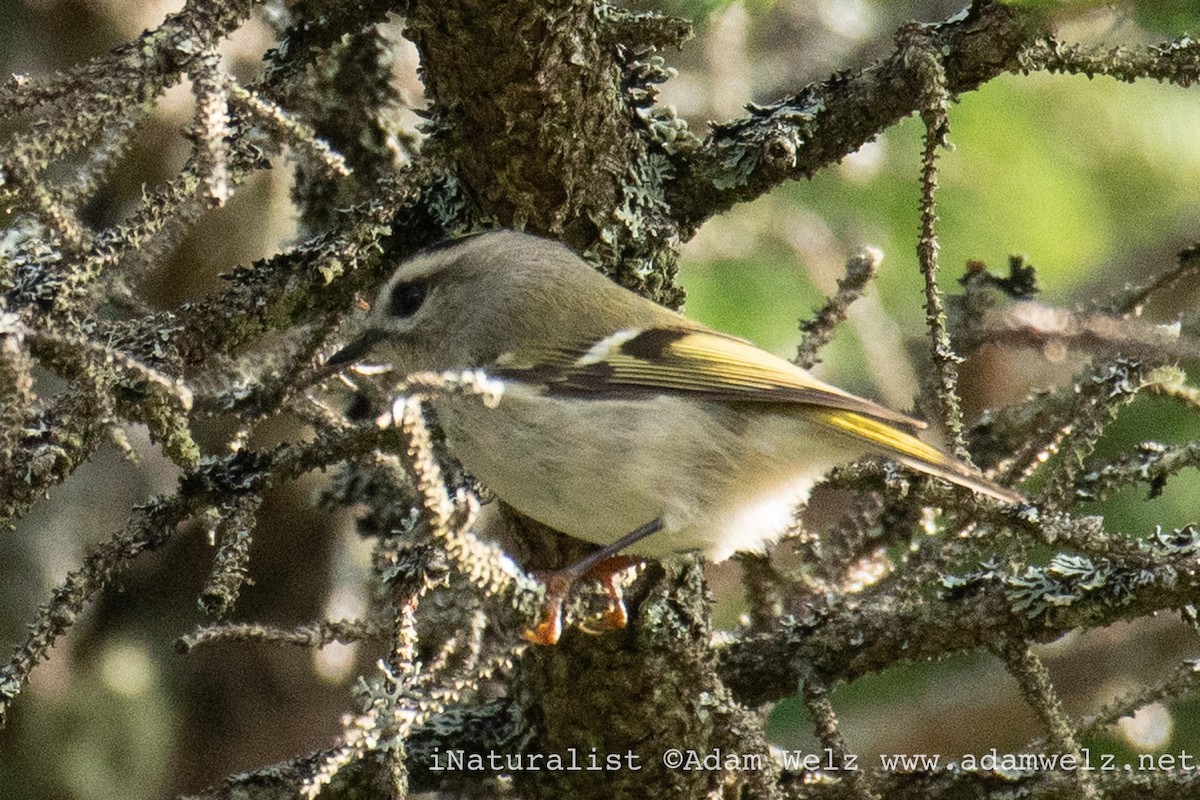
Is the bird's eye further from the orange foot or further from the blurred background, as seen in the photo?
the blurred background

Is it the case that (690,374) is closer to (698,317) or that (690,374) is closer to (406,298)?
(406,298)

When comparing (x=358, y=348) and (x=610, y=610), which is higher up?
(x=358, y=348)

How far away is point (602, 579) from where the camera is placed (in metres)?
2.49

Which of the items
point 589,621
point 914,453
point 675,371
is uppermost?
point 675,371

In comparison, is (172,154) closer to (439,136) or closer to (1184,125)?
(439,136)

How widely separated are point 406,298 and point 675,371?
56cm

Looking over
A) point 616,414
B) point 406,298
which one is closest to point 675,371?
point 616,414

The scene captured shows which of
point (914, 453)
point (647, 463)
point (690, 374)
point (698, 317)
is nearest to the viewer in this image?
point (914, 453)

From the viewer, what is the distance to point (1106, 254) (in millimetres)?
4875

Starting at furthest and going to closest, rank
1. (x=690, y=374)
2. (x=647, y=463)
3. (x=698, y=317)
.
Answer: (x=698, y=317)
(x=690, y=374)
(x=647, y=463)

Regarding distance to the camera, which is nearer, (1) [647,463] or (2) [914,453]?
(2) [914,453]

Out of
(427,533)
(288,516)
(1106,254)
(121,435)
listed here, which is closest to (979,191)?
(1106,254)

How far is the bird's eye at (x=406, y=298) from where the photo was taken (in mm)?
2699

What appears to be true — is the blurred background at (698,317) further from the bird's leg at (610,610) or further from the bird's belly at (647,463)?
the bird's leg at (610,610)
